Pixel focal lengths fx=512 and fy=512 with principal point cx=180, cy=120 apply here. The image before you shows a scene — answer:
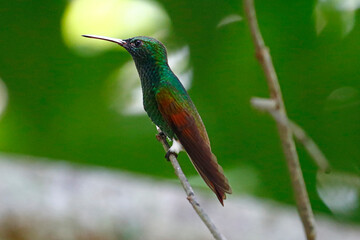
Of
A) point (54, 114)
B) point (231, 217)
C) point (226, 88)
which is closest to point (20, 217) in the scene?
point (231, 217)

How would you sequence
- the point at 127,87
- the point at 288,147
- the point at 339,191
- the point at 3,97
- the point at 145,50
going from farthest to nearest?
1. the point at 3,97
2. the point at 127,87
3. the point at 339,191
4. the point at 145,50
5. the point at 288,147

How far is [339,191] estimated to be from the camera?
7.72 ft

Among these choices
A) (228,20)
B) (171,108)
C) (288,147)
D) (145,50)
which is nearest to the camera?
(288,147)

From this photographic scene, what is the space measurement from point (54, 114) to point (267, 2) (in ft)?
4.82

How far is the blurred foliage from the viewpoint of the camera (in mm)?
2771

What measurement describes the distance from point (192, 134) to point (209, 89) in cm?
167

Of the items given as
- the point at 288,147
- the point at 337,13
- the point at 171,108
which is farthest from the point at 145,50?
the point at 337,13

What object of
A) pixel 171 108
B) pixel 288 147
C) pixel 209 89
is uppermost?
pixel 209 89

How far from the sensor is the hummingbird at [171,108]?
43.3 inches

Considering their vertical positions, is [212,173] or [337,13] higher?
Result: [337,13]

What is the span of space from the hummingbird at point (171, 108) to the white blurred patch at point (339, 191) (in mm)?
1162

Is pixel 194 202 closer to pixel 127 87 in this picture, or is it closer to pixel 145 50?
pixel 145 50

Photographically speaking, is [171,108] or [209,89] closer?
[171,108]

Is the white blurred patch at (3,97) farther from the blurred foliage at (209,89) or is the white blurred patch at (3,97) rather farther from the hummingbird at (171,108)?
the hummingbird at (171,108)
